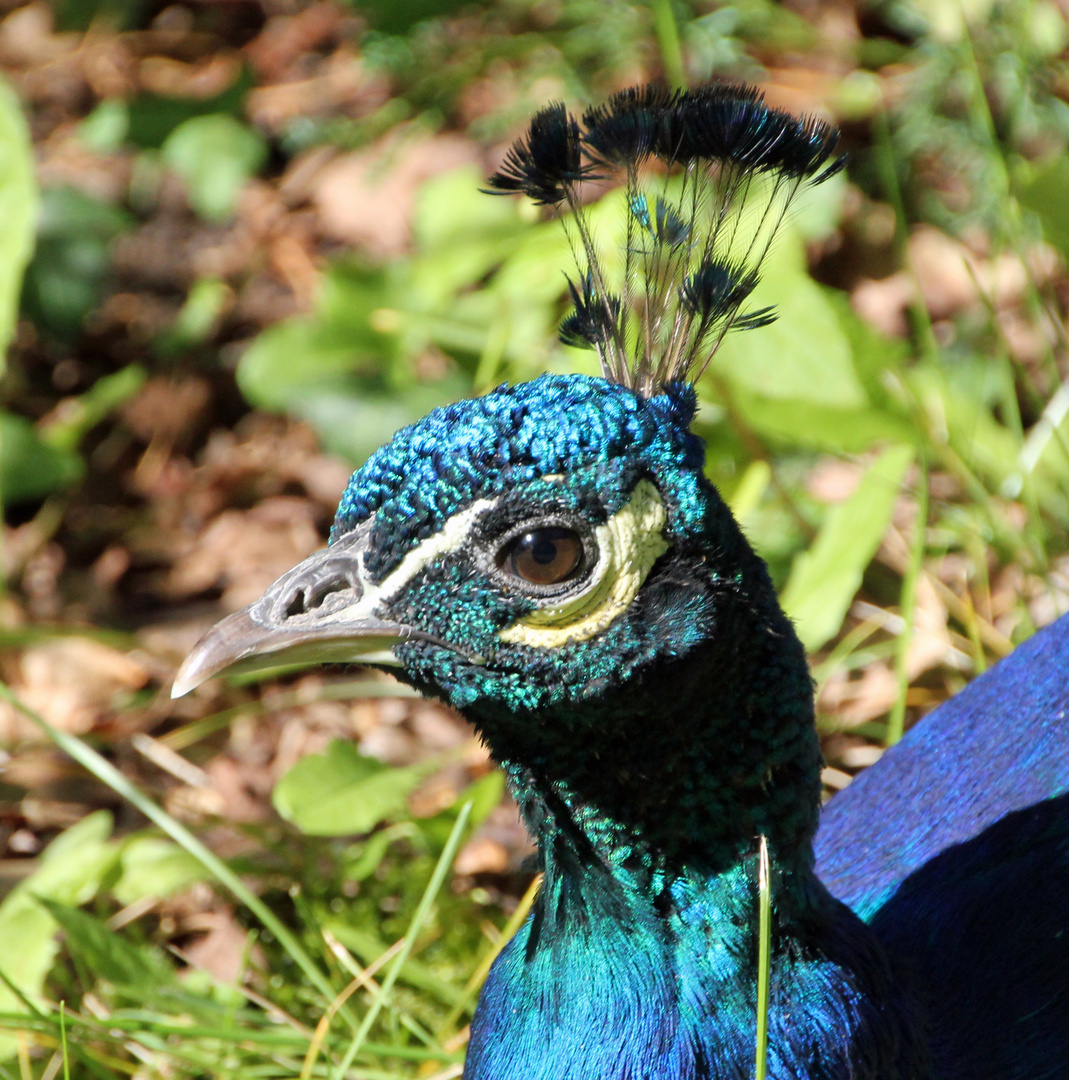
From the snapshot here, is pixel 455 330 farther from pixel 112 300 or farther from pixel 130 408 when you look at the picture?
pixel 112 300

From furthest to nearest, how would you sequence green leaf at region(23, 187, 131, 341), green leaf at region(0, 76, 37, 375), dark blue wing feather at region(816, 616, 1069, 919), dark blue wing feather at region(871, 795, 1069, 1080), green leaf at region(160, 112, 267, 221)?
green leaf at region(160, 112, 267, 221) → green leaf at region(23, 187, 131, 341) → green leaf at region(0, 76, 37, 375) → dark blue wing feather at region(816, 616, 1069, 919) → dark blue wing feather at region(871, 795, 1069, 1080)

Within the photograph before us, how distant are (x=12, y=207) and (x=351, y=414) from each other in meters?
0.83

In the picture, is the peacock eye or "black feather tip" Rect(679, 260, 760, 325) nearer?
the peacock eye

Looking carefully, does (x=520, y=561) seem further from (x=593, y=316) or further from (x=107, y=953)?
(x=107, y=953)

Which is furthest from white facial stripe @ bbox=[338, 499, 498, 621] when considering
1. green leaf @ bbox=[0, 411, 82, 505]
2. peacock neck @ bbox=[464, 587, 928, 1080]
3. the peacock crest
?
green leaf @ bbox=[0, 411, 82, 505]

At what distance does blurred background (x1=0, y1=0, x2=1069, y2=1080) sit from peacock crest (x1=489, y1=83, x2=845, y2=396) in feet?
2.74

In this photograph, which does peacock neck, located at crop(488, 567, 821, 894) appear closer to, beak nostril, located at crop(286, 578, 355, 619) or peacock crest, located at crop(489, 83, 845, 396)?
beak nostril, located at crop(286, 578, 355, 619)

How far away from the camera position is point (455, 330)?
2.83m

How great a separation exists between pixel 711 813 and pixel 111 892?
132 centimetres

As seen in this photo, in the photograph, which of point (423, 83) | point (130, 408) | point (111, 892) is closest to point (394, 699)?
point (111, 892)

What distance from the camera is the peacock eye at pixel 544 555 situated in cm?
122

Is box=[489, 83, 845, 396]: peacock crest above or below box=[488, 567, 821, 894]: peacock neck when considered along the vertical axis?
above

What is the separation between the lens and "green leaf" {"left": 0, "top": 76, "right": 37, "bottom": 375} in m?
2.74

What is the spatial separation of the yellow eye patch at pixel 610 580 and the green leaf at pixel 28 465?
7.35 feet
